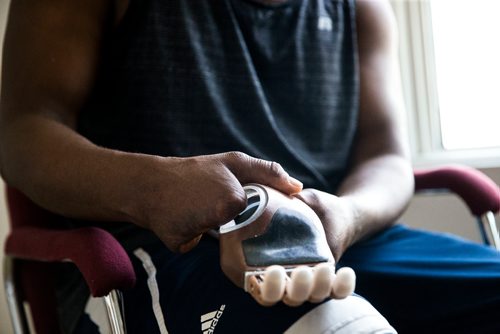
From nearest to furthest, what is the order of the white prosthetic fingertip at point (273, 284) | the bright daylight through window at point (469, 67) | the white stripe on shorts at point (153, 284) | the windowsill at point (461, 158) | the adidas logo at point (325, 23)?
the white prosthetic fingertip at point (273, 284)
the white stripe on shorts at point (153, 284)
the adidas logo at point (325, 23)
the windowsill at point (461, 158)
the bright daylight through window at point (469, 67)

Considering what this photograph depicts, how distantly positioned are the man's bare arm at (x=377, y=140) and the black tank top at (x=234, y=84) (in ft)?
0.13

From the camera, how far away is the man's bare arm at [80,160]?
0.70m

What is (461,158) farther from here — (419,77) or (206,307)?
(206,307)

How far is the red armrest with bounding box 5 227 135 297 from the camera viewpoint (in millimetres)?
771

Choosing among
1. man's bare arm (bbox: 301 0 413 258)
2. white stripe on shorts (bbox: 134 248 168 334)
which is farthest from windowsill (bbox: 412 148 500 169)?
white stripe on shorts (bbox: 134 248 168 334)

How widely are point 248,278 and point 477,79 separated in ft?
4.58

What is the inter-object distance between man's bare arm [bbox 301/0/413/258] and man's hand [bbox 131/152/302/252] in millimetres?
223

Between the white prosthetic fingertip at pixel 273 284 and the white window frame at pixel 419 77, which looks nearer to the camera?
the white prosthetic fingertip at pixel 273 284

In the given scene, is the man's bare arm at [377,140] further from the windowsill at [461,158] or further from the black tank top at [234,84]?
the windowsill at [461,158]

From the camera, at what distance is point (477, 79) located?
6.16 feet

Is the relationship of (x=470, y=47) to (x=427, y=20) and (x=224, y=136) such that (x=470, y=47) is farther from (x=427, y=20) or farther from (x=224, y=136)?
(x=224, y=136)

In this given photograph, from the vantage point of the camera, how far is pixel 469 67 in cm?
187

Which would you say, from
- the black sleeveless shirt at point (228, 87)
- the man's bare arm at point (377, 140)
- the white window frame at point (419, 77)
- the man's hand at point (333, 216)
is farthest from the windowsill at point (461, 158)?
the man's hand at point (333, 216)

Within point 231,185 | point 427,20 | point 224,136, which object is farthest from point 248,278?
point 427,20
